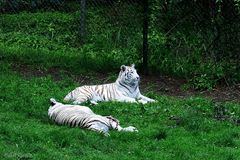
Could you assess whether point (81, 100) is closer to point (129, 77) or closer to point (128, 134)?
point (129, 77)

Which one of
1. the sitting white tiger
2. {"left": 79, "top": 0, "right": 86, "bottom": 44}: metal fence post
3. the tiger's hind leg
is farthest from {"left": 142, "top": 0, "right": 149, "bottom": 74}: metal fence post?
the tiger's hind leg

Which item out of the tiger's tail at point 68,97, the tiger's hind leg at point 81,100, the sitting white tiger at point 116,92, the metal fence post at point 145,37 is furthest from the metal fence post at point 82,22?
the tiger's hind leg at point 81,100

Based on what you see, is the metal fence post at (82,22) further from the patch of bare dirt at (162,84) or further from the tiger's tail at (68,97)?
the tiger's tail at (68,97)

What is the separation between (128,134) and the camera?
775cm

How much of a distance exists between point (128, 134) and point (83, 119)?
0.64 metres

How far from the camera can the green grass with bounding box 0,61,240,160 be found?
6977 millimetres

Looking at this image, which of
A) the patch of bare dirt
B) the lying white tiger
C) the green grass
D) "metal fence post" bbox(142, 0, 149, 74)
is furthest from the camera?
"metal fence post" bbox(142, 0, 149, 74)

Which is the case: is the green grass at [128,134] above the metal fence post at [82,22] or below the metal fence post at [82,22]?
below

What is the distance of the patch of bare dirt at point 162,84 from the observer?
11062 mm

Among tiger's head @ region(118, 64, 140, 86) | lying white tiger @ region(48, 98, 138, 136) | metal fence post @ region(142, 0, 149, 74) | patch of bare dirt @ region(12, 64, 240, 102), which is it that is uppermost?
metal fence post @ region(142, 0, 149, 74)

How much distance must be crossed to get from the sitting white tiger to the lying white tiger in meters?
1.31

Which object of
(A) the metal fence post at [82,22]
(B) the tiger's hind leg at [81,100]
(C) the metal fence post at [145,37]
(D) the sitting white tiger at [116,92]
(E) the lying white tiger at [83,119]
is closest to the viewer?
(E) the lying white tiger at [83,119]

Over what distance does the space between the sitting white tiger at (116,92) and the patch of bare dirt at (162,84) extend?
0.89 m

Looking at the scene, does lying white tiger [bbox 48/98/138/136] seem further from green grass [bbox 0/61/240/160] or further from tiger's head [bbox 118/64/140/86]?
tiger's head [bbox 118/64/140/86]
